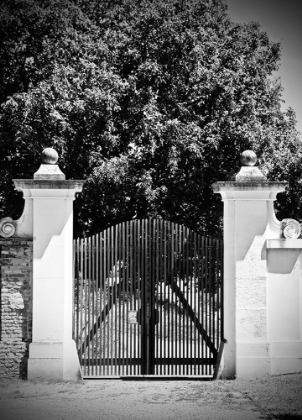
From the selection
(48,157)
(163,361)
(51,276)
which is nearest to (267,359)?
(163,361)

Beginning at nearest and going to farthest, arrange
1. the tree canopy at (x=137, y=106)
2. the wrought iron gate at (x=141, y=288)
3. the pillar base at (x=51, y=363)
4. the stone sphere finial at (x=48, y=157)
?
1. the pillar base at (x=51, y=363)
2. the wrought iron gate at (x=141, y=288)
3. the stone sphere finial at (x=48, y=157)
4. the tree canopy at (x=137, y=106)

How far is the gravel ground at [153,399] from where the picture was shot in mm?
6613

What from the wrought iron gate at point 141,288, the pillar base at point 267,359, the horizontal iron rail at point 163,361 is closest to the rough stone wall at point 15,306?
the wrought iron gate at point 141,288

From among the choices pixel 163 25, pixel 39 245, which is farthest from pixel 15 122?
pixel 39 245

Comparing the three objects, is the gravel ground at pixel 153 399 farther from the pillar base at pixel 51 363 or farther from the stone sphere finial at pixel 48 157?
the stone sphere finial at pixel 48 157

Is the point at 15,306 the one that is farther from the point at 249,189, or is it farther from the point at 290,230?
the point at 290,230

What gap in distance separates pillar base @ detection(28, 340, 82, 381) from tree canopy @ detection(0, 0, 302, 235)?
6.33m

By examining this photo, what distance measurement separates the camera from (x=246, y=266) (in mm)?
8461

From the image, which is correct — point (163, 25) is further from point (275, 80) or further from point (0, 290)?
Result: point (0, 290)

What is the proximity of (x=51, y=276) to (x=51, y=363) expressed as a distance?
4.24 feet

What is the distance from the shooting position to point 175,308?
860 centimetres

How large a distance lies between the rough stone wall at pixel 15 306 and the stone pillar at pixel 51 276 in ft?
0.49

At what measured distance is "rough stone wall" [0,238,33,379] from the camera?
827 cm

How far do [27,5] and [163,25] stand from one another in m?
3.87
